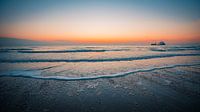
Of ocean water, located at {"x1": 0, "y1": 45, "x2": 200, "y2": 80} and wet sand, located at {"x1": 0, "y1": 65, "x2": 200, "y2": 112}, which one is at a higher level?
ocean water, located at {"x1": 0, "y1": 45, "x2": 200, "y2": 80}

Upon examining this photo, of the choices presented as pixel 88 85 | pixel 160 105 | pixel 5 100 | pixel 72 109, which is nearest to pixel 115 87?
pixel 88 85

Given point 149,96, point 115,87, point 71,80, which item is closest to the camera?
point 149,96

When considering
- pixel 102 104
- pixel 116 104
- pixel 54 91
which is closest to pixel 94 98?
pixel 102 104

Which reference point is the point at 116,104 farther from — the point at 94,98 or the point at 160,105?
the point at 160,105

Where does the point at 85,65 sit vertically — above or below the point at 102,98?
above

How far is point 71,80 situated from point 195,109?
427 cm

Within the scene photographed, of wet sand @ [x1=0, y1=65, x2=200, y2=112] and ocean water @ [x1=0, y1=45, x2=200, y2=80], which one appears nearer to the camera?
wet sand @ [x1=0, y1=65, x2=200, y2=112]

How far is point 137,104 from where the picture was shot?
3080mm

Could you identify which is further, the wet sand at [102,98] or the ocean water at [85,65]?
the ocean water at [85,65]

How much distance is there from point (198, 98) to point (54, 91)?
4332 millimetres

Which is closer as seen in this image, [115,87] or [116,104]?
[116,104]

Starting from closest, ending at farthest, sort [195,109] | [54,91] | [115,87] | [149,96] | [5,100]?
[195,109] → [5,100] → [149,96] → [54,91] → [115,87]

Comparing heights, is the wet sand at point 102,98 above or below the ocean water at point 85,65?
below

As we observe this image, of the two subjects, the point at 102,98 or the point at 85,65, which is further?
the point at 85,65
